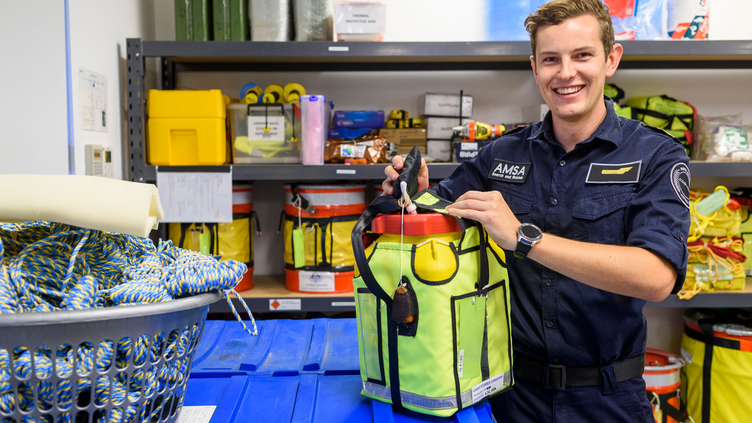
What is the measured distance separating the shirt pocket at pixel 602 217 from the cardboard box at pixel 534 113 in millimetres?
1166

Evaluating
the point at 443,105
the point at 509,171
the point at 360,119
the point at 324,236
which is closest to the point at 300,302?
the point at 324,236

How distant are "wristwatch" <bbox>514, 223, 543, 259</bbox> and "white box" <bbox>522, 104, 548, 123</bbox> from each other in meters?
1.45

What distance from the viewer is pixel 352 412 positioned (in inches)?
33.2

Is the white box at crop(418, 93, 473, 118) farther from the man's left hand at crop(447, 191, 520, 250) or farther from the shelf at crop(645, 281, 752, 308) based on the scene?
the man's left hand at crop(447, 191, 520, 250)

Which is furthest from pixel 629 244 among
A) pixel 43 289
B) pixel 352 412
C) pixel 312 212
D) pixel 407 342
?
pixel 312 212

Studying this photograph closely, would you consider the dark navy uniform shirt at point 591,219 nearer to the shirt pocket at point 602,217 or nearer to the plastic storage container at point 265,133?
the shirt pocket at point 602,217

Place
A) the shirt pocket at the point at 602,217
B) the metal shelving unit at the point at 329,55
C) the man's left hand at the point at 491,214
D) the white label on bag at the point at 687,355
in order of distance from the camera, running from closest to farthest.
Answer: the man's left hand at the point at 491,214, the shirt pocket at the point at 602,217, the metal shelving unit at the point at 329,55, the white label on bag at the point at 687,355

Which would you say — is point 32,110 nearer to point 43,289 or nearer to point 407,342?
point 43,289

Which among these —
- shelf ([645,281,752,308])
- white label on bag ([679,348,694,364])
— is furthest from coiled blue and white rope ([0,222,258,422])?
white label on bag ([679,348,694,364])

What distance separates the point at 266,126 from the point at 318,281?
0.72 m

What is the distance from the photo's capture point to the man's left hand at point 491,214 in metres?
0.91

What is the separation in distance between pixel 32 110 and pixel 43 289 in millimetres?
1062

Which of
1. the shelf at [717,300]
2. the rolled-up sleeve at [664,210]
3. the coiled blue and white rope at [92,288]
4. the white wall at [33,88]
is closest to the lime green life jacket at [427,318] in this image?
the coiled blue and white rope at [92,288]

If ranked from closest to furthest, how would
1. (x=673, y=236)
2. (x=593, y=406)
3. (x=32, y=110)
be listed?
1. (x=673, y=236)
2. (x=593, y=406)
3. (x=32, y=110)
